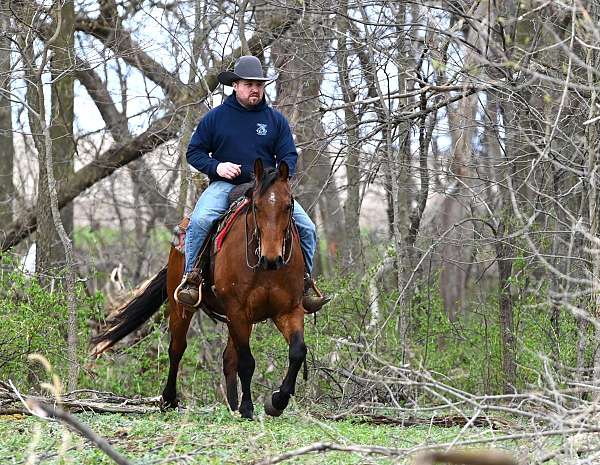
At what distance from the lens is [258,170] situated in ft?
30.6

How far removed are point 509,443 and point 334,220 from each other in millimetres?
18460

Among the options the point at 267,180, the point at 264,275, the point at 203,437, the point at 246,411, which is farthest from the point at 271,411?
the point at 267,180

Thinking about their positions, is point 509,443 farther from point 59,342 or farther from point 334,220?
point 334,220

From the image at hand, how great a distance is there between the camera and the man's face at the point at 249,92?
10250 mm

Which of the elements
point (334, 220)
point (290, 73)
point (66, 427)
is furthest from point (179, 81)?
point (334, 220)

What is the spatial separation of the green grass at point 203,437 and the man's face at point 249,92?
2.93 metres

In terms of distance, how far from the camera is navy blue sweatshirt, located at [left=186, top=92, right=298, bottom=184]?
10.3 metres

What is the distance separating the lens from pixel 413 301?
47.5 ft

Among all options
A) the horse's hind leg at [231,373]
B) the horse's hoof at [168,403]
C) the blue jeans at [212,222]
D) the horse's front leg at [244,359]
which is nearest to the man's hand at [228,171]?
the blue jeans at [212,222]

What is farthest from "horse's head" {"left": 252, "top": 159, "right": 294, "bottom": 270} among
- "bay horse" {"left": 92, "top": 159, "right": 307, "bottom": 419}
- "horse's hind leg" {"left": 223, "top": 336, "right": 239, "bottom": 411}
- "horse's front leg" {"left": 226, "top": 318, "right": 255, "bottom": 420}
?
"horse's hind leg" {"left": 223, "top": 336, "right": 239, "bottom": 411}

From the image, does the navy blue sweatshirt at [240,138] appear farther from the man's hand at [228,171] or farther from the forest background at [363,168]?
the forest background at [363,168]

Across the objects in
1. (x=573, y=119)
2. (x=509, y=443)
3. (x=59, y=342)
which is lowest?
(x=509, y=443)

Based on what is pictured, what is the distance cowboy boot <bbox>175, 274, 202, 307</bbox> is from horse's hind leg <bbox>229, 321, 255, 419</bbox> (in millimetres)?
545

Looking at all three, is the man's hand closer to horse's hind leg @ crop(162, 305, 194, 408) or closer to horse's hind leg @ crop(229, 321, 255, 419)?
horse's hind leg @ crop(229, 321, 255, 419)
